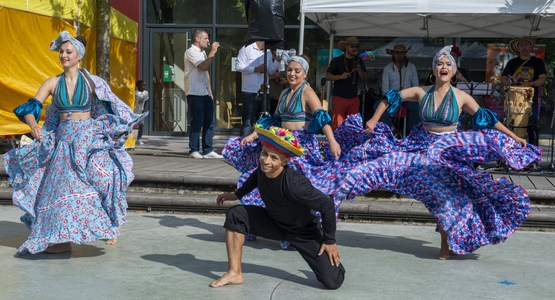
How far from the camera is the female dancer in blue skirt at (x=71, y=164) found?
5734 millimetres

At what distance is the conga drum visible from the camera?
32.4 ft

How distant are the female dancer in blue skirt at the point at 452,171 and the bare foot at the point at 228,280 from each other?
4.42 ft

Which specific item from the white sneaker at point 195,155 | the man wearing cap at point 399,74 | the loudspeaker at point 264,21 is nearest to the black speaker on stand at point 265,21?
the loudspeaker at point 264,21

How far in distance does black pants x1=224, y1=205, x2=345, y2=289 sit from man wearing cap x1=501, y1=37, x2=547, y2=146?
580cm

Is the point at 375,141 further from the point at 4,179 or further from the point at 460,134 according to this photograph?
the point at 4,179

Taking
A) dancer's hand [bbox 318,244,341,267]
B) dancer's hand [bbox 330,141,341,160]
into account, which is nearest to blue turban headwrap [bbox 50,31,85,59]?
dancer's hand [bbox 330,141,341,160]

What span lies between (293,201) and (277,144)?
1.47ft

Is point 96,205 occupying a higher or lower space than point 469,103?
lower

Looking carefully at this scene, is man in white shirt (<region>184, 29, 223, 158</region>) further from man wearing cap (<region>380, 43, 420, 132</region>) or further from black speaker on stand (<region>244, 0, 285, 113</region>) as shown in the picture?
man wearing cap (<region>380, 43, 420, 132</region>)

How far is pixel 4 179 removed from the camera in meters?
8.91

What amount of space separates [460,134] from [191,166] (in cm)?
450

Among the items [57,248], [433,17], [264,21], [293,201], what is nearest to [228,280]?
[293,201]

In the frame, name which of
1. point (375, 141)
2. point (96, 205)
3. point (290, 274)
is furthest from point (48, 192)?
point (375, 141)

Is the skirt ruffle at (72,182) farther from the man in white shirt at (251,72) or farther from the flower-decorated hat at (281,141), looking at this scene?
the man in white shirt at (251,72)
